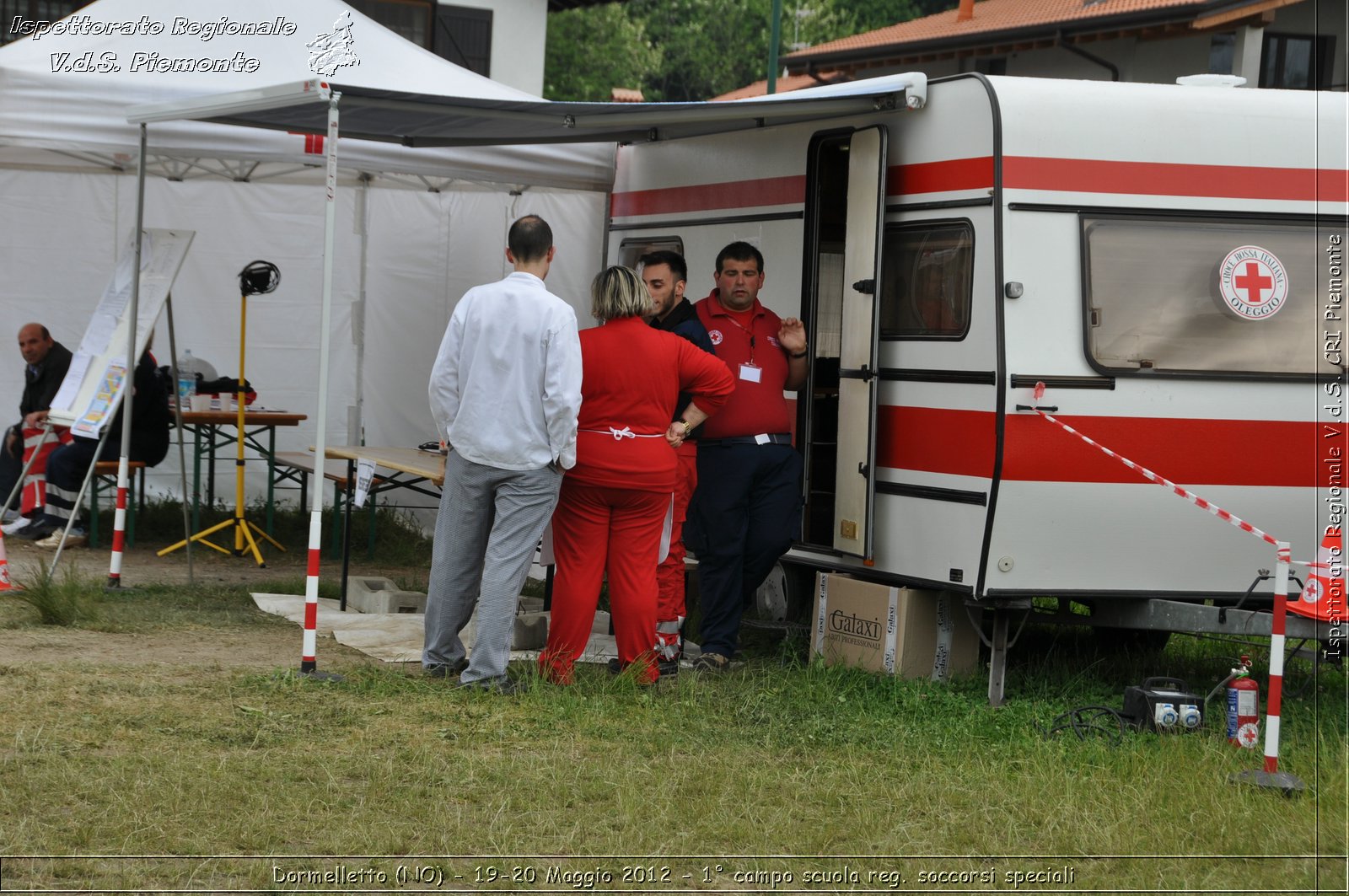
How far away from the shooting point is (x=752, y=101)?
21.6 ft

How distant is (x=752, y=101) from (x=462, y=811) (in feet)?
11.5

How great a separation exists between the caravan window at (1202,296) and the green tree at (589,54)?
1268 inches

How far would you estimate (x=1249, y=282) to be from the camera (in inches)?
249

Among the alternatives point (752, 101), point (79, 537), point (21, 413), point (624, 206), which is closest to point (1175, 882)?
point (752, 101)

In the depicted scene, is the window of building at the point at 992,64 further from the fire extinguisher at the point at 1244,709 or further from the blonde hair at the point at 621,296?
the fire extinguisher at the point at 1244,709

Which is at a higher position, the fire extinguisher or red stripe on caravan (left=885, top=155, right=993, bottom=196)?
red stripe on caravan (left=885, top=155, right=993, bottom=196)

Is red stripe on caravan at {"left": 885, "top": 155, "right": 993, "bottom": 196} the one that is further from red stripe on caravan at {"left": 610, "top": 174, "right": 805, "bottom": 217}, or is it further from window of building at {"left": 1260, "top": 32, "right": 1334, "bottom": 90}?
window of building at {"left": 1260, "top": 32, "right": 1334, "bottom": 90}

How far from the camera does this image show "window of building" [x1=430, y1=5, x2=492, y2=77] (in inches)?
781

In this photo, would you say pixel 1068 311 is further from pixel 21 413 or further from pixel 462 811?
pixel 21 413

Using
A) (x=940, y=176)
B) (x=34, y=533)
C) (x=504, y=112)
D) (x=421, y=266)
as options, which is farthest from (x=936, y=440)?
(x=34, y=533)

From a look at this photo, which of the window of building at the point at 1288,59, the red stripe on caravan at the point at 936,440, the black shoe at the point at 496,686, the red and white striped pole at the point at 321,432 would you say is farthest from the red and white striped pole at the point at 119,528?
the window of building at the point at 1288,59

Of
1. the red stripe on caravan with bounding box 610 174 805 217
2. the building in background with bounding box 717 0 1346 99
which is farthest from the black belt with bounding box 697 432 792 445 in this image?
the building in background with bounding box 717 0 1346 99

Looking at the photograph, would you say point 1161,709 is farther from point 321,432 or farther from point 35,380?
point 35,380

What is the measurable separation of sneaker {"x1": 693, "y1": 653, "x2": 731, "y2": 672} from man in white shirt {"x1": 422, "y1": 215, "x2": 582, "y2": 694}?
1.04 metres
